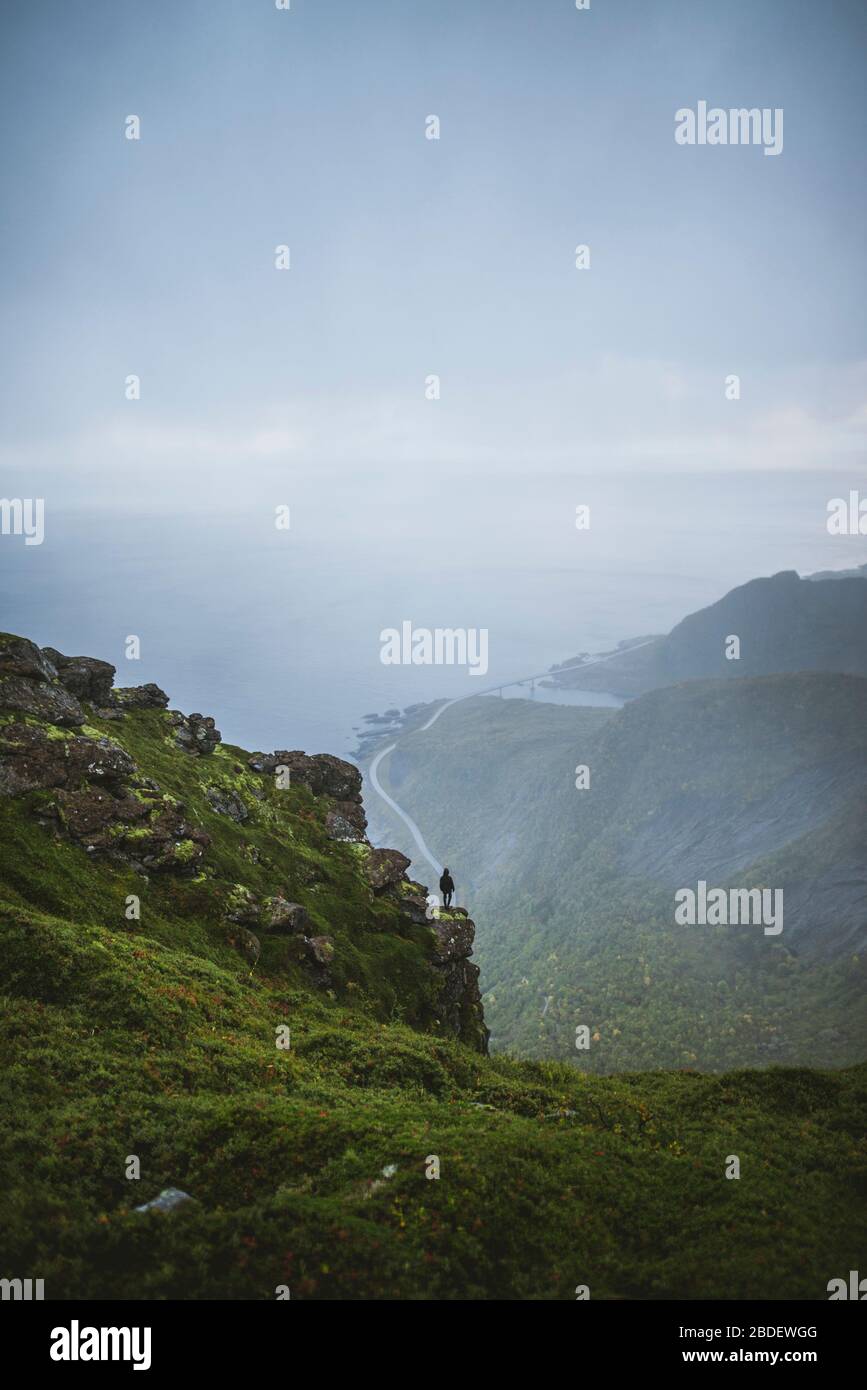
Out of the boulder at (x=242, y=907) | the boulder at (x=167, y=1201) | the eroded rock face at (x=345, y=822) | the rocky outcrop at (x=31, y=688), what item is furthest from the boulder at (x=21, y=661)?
the boulder at (x=167, y=1201)

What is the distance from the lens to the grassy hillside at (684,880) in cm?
8912

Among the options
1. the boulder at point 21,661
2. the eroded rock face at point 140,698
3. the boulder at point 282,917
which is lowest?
the boulder at point 282,917

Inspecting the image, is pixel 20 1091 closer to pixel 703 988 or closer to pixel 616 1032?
pixel 616 1032

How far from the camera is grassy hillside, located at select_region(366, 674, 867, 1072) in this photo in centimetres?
8912

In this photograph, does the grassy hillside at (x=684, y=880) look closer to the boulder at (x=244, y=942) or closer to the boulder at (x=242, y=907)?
the boulder at (x=242, y=907)

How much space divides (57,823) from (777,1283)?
80.0 feet

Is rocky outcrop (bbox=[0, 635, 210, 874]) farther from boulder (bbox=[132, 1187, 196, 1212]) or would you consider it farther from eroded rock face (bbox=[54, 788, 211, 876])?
boulder (bbox=[132, 1187, 196, 1212])

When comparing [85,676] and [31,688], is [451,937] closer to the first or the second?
[31,688]

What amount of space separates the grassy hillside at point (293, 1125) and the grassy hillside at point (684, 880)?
66.2 metres

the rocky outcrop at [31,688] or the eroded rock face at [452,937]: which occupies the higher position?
the rocky outcrop at [31,688]

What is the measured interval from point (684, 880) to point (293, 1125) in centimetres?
13980

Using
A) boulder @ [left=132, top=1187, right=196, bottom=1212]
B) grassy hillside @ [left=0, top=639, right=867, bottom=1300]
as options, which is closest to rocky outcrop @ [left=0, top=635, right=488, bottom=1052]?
grassy hillside @ [left=0, top=639, right=867, bottom=1300]

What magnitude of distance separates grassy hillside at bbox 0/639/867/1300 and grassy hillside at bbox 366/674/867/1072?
66.2 meters

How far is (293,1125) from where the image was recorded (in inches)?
617
